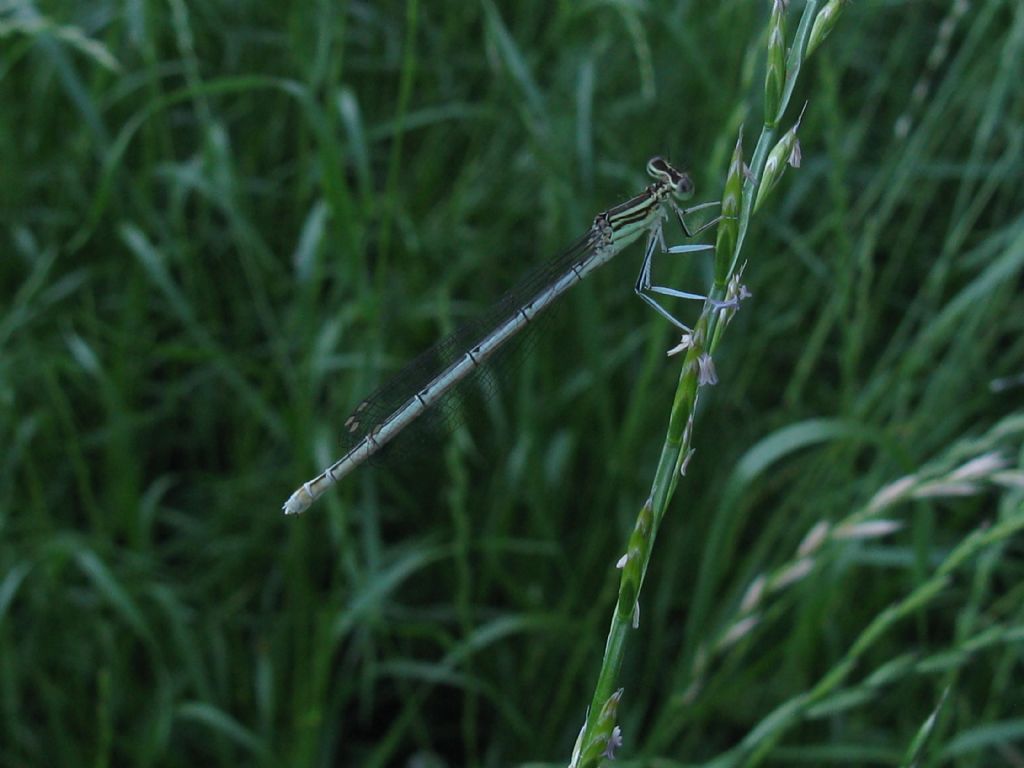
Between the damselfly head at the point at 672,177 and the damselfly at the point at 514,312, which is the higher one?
the damselfly head at the point at 672,177

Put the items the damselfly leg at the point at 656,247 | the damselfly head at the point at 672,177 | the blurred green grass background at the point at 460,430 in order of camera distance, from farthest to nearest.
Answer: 1. the blurred green grass background at the point at 460,430
2. the damselfly head at the point at 672,177
3. the damselfly leg at the point at 656,247

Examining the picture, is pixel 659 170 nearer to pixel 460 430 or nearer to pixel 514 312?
pixel 514 312

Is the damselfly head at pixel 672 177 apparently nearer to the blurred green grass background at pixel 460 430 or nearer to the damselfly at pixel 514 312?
the damselfly at pixel 514 312

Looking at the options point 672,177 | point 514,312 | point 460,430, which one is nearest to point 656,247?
point 672,177

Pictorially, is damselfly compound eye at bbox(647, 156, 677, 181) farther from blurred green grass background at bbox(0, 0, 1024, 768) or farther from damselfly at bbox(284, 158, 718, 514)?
blurred green grass background at bbox(0, 0, 1024, 768)

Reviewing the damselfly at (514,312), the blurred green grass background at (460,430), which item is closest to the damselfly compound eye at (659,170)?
the damselfly at (514,312)

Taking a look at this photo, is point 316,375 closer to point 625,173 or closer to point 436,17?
point 625,173

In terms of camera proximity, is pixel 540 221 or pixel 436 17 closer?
pixel 540 221

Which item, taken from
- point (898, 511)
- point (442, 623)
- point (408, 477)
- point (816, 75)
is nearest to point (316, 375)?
point (408, 477)
